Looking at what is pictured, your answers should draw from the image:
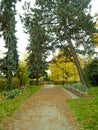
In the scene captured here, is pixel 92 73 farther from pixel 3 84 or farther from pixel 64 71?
pixel 64 71

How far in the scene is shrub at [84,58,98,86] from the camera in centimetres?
2689

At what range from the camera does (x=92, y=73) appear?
2711 cm

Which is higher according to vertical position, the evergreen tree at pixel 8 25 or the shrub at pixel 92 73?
the evergreen tree at pixel 8 25

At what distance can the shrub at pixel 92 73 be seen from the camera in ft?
88.2

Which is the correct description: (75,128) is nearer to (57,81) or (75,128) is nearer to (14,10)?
(14,10)

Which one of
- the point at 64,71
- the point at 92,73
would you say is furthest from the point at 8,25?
the point at 64,71

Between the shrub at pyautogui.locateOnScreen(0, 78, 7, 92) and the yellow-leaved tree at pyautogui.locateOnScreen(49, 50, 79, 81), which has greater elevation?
the yellow-leaved tree at pyautogui.locateOnScreen(49, 50, 79, 81)

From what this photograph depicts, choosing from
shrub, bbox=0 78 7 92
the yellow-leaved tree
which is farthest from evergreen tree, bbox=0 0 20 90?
the yellow-leaved tree

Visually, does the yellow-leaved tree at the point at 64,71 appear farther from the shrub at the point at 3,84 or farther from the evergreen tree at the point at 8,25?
the shrub at the point at 3,84

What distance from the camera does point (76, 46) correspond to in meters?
35.5

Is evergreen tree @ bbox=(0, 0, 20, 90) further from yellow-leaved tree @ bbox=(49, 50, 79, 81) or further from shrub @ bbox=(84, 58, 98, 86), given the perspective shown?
yellow-leaved tree @ bbox=(49, 50, 79, 81)

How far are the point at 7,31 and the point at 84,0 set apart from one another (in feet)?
30.6

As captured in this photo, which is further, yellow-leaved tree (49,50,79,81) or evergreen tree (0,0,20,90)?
yellow-leaved tree (49,50,79,81)

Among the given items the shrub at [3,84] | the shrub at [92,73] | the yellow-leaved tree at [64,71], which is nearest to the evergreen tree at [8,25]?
the shrub at [3,84]
